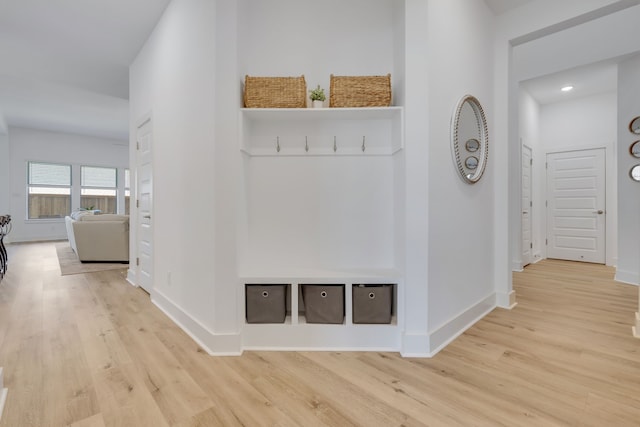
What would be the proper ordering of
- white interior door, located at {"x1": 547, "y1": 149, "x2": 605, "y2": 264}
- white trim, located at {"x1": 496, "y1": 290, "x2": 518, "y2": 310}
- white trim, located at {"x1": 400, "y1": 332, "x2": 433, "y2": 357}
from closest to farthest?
white trim, located at {"x1": 400, "y1": 332, "x2": 433, "y2": 357}
white trim, located at {"x1": 496, "y1": 290, "x2": 518, "y2": 310}
white interior door, located at {"x1": 547, "y1": 149, "x2": 605, "y2": 264}

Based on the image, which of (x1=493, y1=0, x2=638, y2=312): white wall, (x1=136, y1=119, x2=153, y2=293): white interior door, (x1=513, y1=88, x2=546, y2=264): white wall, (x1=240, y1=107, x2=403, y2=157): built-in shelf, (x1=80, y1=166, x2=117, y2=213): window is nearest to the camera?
(x1=240, y1=107, x2=403, y2=157): built-in shelf

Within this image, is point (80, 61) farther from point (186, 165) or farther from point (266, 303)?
point (266, 303)

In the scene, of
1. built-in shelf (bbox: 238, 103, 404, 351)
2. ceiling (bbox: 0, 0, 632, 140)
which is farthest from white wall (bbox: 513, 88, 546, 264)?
built-in shelf (bbox: 238, 103, 404, 351)

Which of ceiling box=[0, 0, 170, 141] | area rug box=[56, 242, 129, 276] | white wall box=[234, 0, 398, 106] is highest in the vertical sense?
ceiling box=[0, 0, 170, 141]

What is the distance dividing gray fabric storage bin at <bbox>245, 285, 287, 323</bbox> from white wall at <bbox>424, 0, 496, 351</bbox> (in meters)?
1.02

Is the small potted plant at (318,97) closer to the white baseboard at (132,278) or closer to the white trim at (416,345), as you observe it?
the white trim at (416,345)

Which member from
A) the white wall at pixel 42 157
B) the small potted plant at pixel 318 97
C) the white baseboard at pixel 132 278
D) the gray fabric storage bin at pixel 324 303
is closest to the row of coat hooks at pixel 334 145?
the small potted plant at pixel 318 97

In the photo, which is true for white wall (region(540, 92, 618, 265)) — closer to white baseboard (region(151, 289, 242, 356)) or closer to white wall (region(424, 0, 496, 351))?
white wall (region(424, 0, 496, 351))

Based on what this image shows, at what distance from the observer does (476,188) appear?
2.56 metres

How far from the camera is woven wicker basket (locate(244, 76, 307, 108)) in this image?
2.04 metres

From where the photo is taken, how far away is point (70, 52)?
3643mm

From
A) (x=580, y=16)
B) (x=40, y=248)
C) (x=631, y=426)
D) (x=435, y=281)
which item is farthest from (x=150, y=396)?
(x=40, y=248)

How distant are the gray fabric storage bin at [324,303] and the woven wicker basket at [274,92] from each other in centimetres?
129

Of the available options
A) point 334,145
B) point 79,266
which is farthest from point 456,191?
point 79,266
